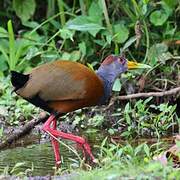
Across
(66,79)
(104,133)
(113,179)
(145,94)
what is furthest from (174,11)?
(113,179)

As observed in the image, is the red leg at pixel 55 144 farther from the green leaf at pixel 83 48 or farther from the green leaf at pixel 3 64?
the green leaf at pixel 3 64

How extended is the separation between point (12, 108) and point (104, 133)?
1085 mm

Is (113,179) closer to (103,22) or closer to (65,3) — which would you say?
(103,22)

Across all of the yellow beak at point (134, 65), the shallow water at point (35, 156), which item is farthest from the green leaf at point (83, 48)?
the shallow water at point (35, 156)

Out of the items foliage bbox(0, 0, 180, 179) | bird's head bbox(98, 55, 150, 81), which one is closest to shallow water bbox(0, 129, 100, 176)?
foliage bbox(0, 0, 180, 179)

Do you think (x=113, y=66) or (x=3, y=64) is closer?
(x=113, y=66)

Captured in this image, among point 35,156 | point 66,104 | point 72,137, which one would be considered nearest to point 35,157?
point 35,156

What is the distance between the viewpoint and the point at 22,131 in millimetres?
6762

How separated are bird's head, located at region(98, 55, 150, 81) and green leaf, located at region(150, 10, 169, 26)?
115 cm

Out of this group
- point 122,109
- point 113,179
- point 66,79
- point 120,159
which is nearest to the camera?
point 113,179

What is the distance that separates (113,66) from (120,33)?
4.64 ft

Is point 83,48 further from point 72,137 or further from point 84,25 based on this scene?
point 72,137

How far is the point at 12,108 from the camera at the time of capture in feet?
24.4

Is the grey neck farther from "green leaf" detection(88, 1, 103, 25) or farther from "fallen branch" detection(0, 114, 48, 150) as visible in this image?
"green leaf" detection(88, 1, 103, 25)
